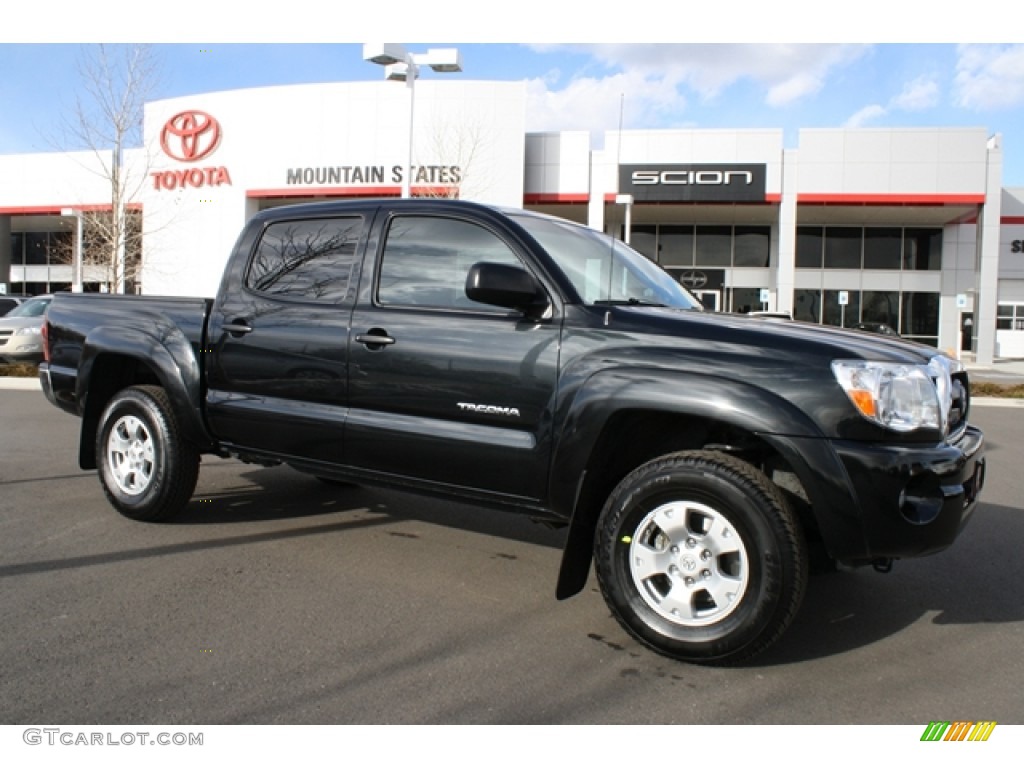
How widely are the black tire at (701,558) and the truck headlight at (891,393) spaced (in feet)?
1.56

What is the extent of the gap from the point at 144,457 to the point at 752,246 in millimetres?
29701

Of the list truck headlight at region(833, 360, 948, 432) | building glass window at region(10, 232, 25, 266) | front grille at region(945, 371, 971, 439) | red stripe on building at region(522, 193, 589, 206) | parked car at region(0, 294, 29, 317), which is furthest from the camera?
building glass window at region(10, 232, 25, 266)

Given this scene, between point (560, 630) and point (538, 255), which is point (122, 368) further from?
point (560, 630)

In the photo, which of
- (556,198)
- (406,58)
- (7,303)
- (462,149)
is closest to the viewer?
(406,58)

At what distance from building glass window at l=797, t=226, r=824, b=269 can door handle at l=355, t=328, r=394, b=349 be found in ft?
100

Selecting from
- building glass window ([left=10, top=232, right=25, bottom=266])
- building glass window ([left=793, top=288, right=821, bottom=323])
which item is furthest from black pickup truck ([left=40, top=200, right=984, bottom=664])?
building glass window ([left=10, top=232, right=25, bottom=266])

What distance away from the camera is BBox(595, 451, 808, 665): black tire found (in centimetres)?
321

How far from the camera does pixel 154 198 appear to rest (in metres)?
31.0

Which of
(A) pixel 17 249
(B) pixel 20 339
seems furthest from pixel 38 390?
(A) pixel 17 249

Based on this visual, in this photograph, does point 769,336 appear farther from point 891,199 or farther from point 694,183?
point 891,199

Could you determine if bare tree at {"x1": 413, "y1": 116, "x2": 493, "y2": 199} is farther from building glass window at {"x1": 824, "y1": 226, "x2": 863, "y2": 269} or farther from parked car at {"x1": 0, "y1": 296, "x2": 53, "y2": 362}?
building glass window at {"x1": 824, "y1": 226, "x2": 863, "y2": 269}

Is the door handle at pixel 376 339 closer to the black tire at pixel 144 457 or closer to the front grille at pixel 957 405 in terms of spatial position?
the black tire at pixel 144 457

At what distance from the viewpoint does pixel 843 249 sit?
105ft
